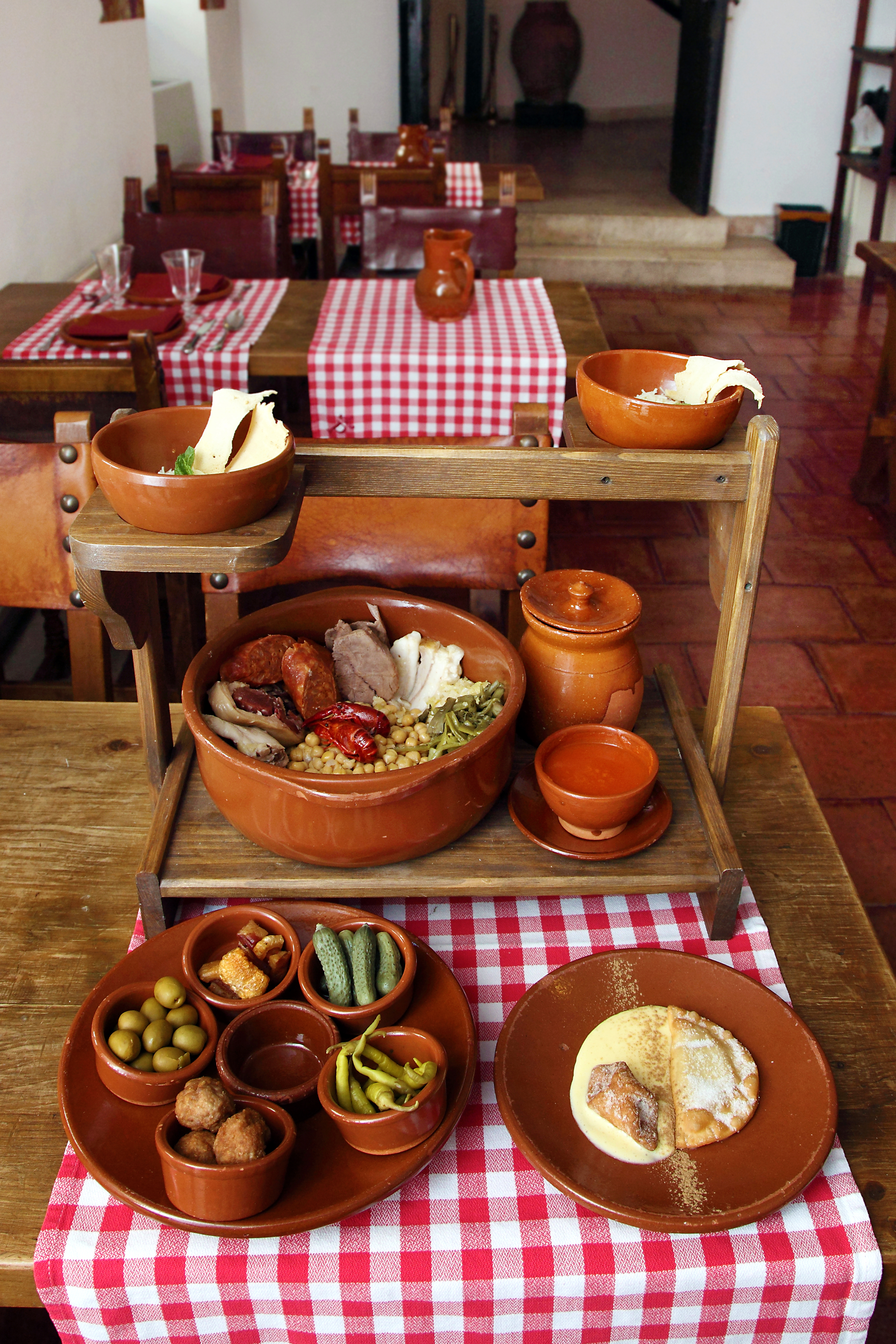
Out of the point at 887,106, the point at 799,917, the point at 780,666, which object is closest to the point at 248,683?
the point at 799,917

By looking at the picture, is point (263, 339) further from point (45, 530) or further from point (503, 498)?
point (503, 498)

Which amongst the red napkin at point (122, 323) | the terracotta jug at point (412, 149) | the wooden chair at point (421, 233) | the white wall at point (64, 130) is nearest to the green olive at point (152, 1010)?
the red napkin at point (122, 323)

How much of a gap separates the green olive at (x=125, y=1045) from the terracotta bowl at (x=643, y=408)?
0.65m

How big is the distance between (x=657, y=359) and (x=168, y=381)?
1.57 m

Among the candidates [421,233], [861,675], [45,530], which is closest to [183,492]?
[45,530]

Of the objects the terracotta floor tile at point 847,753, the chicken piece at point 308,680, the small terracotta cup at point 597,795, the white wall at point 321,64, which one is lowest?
the terracotta floor tile at point 847,753

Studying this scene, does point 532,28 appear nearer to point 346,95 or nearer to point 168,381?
point 346,95

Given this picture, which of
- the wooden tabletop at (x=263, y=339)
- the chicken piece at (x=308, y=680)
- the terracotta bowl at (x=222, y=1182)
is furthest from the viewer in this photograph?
the wooden tabletop at (x=263, y=339)

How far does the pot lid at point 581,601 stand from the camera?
3.43ft

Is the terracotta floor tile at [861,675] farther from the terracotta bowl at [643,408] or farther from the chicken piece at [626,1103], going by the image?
the chicken piece at [626,1103]

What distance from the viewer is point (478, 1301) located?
0.76m

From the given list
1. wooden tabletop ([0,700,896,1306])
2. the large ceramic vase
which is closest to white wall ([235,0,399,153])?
the large ceramic vase

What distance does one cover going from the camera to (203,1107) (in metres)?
0.76

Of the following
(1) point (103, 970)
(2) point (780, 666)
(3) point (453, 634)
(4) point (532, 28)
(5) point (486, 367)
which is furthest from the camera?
(4) point (532, 28)
